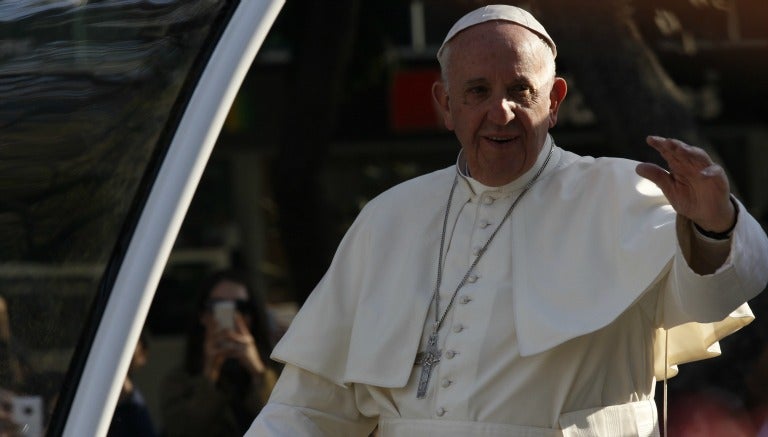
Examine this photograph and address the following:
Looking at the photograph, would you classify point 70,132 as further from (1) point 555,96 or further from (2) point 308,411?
(1) point 555,96

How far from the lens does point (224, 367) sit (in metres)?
4.94

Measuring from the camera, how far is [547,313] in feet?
9.29

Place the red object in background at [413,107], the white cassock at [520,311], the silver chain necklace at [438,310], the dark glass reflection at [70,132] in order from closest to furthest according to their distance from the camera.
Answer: the white cassock at [520,311], the silver chain necklace at [438,310], the dark glass reflection at [70,132], the red object in background at [413,107]

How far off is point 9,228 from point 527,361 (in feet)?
4.07

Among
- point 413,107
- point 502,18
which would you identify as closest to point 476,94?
point 502,18

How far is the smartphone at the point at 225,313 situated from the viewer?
4969 millimetres

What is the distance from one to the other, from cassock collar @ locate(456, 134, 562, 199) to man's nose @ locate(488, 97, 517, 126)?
199 mm

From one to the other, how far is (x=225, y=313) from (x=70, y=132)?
1.78 metres

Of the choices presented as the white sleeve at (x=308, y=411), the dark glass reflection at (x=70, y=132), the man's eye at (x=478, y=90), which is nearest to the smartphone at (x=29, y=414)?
the dark glass reflection at (x=70, y=132)

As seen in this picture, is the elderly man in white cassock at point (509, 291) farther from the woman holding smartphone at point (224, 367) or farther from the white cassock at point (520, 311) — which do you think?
the woman holding smartphone at point (224, 367)

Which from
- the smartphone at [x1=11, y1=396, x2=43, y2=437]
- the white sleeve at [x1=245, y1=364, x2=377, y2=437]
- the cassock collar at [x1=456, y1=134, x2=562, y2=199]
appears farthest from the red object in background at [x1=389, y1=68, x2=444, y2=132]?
the smartphone at [x1=11, y1=396, x2=43, y2=437]

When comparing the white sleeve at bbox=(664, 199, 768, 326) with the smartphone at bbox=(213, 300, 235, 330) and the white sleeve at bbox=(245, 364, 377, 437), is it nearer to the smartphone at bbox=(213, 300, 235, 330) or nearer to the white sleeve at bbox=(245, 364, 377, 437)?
the white sleeve at bbox=(245, 364, 377, 437)

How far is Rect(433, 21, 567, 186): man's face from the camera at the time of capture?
289 cm

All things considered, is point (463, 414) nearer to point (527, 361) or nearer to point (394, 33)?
point (527, 361)
